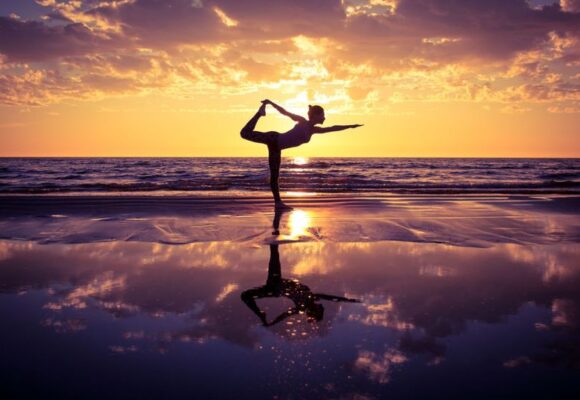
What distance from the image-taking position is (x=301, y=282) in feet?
13.0

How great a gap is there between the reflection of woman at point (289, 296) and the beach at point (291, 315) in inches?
1.2

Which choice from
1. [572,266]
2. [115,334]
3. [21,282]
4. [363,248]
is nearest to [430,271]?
[363,248]

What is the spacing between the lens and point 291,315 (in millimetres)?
3074

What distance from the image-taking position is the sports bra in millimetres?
9592

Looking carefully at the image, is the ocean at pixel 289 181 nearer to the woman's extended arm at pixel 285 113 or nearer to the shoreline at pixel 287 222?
the shoreline at pixel 287 222

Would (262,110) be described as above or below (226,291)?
above

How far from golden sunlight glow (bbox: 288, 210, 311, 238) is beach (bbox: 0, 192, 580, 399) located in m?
0.40

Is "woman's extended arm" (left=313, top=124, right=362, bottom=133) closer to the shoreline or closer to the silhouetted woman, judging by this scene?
the silhouetted woman

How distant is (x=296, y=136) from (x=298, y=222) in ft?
8.02

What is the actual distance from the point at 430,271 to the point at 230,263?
2.12 meters

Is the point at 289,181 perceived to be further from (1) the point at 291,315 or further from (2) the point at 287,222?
(1) the point at 291,315

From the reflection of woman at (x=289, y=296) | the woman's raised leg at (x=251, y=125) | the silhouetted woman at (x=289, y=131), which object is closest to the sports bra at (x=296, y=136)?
the silhouetted woman at (x=289, y=131)

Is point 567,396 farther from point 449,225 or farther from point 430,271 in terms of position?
point 449,225

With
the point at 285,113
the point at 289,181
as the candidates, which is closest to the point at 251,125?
the point at 285,113
